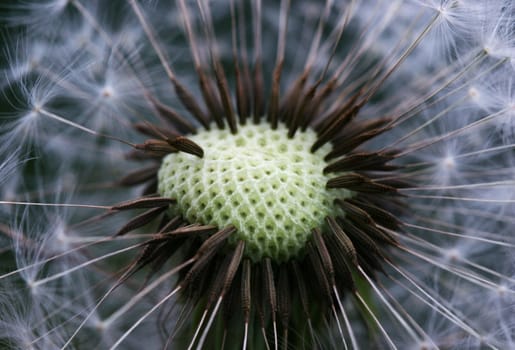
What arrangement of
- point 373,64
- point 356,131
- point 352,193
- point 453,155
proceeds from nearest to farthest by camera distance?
point 352,193, point 356,131, point 453,155, point 373,64

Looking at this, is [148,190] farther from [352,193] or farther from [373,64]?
[373,64]

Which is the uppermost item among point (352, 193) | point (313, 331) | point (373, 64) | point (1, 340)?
point (373, 64)

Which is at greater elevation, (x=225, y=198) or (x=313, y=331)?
(x=225, y=198)

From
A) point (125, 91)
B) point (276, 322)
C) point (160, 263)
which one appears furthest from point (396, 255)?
point (125, 91)

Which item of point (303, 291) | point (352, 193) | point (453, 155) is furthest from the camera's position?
point (453, 155)
